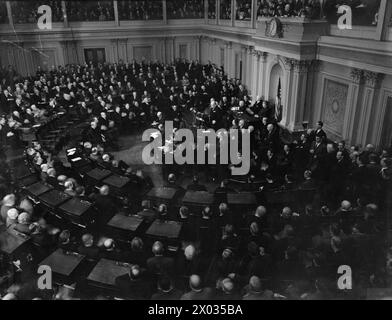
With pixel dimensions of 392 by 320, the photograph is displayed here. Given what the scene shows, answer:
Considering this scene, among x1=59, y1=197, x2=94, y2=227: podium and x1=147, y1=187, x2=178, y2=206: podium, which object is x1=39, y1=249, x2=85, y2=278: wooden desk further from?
x1=147, y1=187, x2=178, y2=206: podium

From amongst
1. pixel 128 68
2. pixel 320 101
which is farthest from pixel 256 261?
pixel 128 68

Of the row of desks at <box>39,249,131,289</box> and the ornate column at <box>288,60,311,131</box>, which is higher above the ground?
the ornate column at <box>288,60,311,131</box>

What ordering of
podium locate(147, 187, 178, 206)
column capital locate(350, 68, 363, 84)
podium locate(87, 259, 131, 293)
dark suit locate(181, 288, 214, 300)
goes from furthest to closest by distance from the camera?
column capital locate(350, 68, 363, 84), podium locate(147, 187, 178, 206), podium locate(87, 259, 131, 293), dark suit locate(181, 288, 214, 300)

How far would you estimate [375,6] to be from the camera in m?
9.75

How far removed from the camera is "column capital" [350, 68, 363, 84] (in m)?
10.6

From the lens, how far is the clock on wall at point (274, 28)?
1346cm

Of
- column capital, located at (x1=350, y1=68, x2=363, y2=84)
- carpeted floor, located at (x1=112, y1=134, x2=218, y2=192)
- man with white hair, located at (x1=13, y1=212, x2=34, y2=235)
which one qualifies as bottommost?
carpeted floor, located at (x1=112, y1=134, x2=218, y2=192)

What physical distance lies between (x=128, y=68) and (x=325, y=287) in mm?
16377

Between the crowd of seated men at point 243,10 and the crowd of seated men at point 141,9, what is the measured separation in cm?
453

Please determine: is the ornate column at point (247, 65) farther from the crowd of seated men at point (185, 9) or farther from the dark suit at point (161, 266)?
the dark suit at point (161, 266)

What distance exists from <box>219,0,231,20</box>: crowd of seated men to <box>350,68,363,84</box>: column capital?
35.3 feet

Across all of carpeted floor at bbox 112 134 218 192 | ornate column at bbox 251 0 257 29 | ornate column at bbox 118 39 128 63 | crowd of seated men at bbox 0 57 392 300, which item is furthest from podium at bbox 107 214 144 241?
ornate column at bbox 118 39 128 63

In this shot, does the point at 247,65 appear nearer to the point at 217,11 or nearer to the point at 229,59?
the point at 229,59

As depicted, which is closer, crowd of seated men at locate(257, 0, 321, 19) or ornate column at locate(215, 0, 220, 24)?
crowd of seated men at locate(257, 0, 321, 19)
